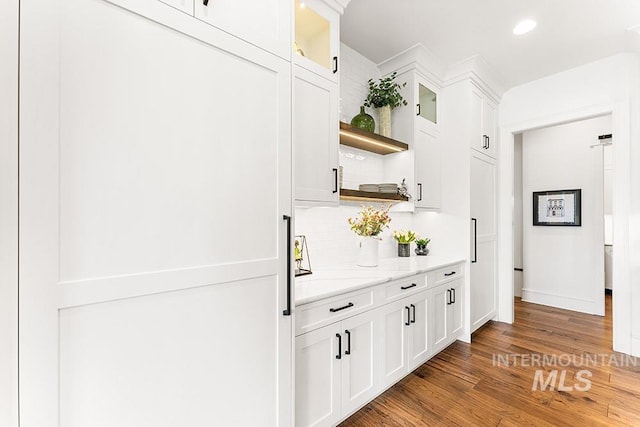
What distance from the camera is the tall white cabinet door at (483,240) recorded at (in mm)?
3078

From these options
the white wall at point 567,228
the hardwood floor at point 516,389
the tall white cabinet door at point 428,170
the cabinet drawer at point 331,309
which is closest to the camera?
the cabinet drawer at point 331,309

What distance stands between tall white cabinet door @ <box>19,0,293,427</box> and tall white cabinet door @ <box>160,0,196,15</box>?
6 cm

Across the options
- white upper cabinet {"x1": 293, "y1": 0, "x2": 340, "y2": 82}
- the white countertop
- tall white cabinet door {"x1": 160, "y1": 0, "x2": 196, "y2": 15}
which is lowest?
the white countertop

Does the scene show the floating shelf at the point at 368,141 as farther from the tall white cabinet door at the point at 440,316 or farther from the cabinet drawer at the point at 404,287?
the tall white cabinet door at the point at 440,316

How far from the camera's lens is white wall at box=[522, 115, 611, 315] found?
3.82 metres

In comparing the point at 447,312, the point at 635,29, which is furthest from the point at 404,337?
the point at 635,29

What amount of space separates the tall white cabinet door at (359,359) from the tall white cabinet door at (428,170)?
138 centimetres

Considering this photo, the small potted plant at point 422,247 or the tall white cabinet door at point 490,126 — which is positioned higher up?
the tall white cabinet door at point 490,126

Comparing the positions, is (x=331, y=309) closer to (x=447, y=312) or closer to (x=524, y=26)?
(x=447, y=312)

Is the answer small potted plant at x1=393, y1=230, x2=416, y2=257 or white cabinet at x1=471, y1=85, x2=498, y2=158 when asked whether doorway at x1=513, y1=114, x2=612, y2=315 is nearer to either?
white cabinet at x1=471, y1=85, x2=498, y2=158

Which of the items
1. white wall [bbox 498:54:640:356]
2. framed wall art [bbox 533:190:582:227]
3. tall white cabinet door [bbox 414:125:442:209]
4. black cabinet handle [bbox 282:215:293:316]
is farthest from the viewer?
framed wall art [bbox 533:190:582:227]

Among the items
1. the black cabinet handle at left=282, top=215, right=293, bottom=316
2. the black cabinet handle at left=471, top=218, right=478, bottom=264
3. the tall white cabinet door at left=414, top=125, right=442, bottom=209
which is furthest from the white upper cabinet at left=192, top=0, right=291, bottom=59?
the black cabinet handle at left=471, top=218, right=478, bottom=264

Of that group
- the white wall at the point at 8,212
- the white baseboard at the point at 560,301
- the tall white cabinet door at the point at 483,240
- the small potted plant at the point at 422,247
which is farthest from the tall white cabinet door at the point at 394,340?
the white baseboard at the point at 560,301

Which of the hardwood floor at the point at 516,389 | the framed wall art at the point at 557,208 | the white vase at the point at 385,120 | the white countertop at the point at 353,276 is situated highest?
the white vase at the point at 385,120
